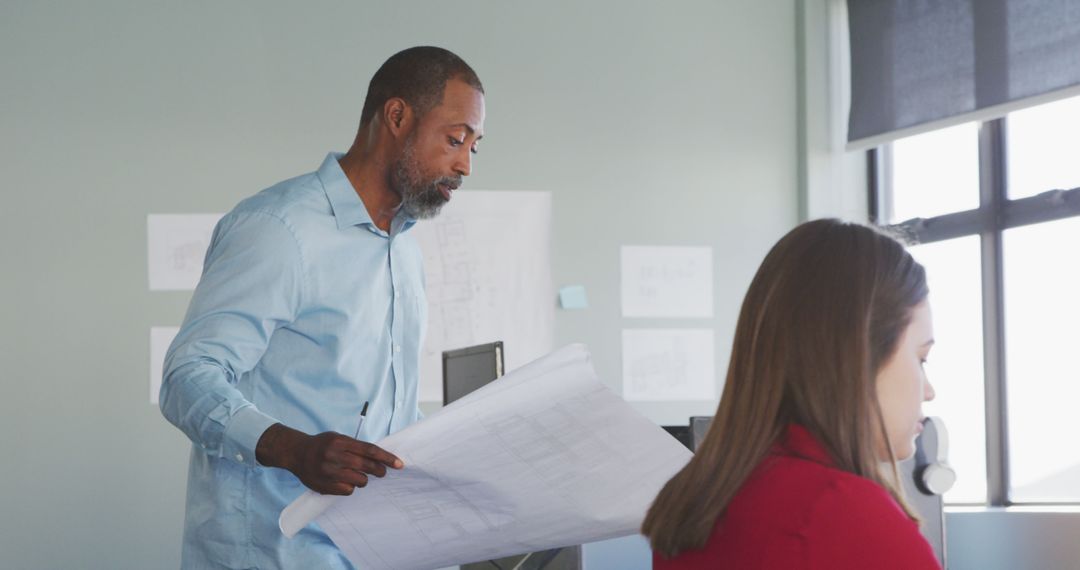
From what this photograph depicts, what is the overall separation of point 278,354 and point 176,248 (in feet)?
9.02

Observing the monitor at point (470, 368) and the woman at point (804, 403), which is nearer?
the woman at point (804, 403)

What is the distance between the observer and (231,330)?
1588mm

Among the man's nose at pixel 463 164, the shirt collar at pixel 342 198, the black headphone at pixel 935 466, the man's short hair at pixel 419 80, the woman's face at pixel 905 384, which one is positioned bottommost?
the black headphone at pixel 935 466

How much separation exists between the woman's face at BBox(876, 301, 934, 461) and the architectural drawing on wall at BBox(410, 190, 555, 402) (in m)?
3.33

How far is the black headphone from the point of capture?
9.74 feet

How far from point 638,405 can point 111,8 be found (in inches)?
93.2

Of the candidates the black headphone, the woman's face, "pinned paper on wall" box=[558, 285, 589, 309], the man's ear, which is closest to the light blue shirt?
the man's ear

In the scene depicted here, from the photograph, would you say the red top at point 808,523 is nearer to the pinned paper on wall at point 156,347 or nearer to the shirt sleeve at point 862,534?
the shirt sleeve at point 862,534

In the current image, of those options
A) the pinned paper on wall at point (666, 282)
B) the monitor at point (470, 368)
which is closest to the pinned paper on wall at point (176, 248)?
the monitor at point (470, 368)

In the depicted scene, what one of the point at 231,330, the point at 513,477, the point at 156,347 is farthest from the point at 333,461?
→ the point at 156,347

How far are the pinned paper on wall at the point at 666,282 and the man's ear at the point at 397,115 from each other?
2642mm

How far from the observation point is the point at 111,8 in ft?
14.2

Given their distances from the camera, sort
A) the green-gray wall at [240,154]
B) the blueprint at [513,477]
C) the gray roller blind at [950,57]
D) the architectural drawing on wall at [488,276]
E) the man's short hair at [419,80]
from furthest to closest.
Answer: the architectural drawing on wall at [488,276] < the green-gray wall at [240,154] < the gray roller blind at [950,57] < the man's short hair at [419,80] < the blueprint at [513,477]

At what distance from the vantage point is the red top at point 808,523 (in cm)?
93
